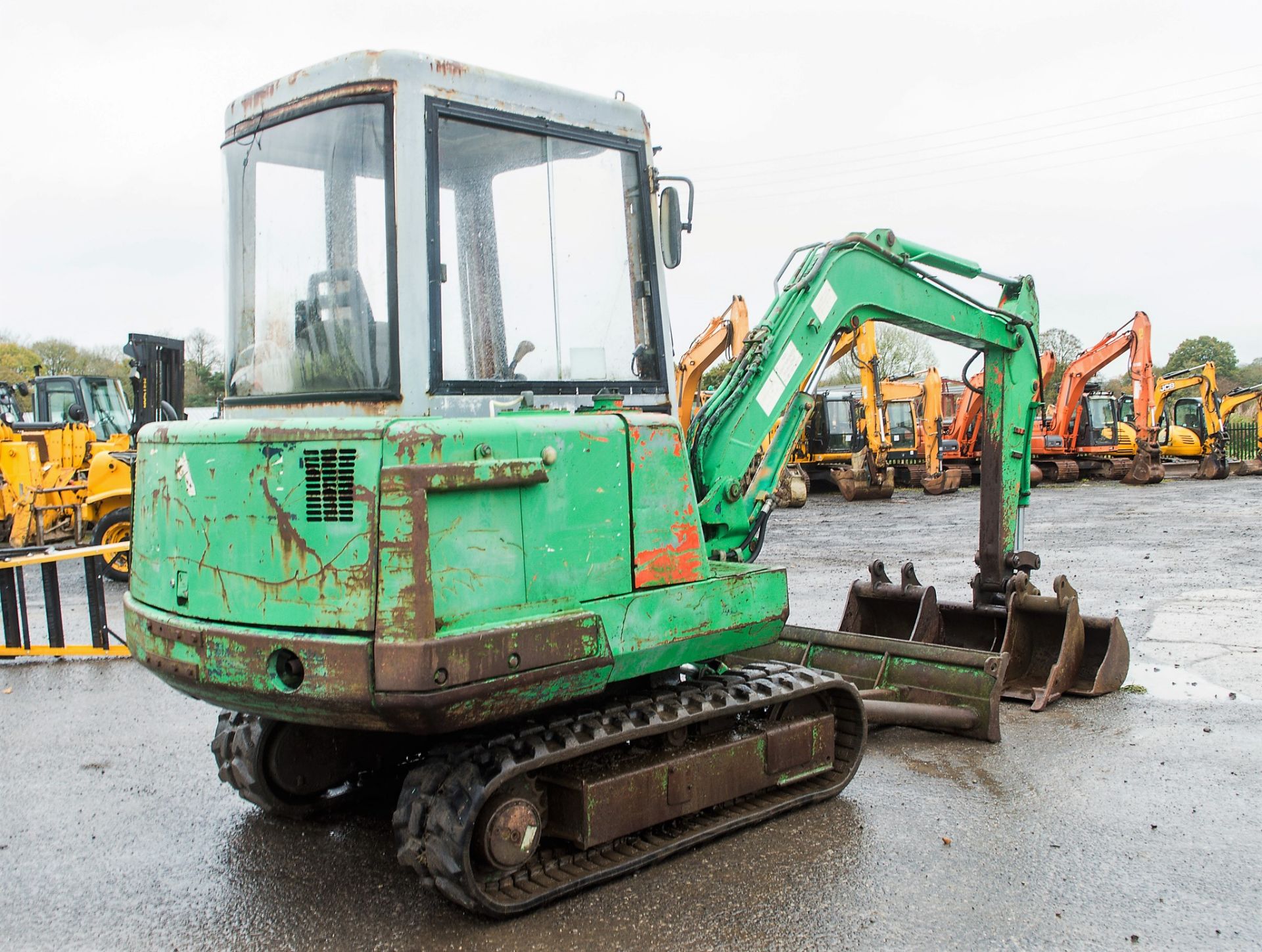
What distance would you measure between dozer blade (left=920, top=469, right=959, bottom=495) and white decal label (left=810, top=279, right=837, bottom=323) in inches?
837

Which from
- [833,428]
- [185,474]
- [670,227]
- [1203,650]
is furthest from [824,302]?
[833,428]

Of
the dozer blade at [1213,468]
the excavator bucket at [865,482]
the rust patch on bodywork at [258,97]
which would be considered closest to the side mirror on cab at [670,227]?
the rust patch on bodywork at [258,97]

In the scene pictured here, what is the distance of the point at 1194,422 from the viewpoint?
34.2 m

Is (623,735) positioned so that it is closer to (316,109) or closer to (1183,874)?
(1183,874)

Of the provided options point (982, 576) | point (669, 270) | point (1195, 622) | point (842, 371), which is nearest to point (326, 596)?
point (669, 270)

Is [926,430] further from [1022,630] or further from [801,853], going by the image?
[801,853]

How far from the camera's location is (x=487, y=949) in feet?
12.1

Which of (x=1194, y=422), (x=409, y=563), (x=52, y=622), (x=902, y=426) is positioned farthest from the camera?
(x=1194, y=422)

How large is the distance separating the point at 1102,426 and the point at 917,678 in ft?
84.7

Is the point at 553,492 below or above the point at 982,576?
above

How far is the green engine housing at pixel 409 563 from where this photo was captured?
3455 mm

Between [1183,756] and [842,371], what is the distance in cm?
4856

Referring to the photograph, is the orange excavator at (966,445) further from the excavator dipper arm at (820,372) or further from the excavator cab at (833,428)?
the excavator dipper arm at (820,372)

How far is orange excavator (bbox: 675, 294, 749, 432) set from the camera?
64.6ft
